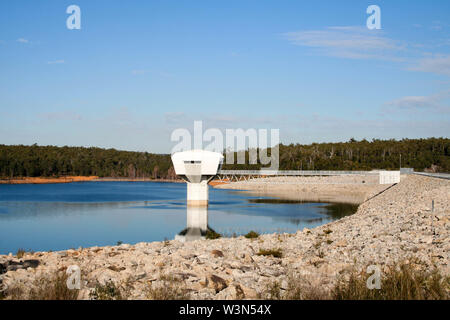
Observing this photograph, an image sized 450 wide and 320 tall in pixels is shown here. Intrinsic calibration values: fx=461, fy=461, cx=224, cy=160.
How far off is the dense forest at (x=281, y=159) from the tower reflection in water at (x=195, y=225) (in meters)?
71.3

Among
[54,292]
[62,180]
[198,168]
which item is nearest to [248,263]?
[54,292]

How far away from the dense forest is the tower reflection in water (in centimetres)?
7133

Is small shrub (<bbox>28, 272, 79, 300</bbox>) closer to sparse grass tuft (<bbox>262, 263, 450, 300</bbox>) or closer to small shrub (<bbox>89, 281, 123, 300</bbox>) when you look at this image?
small shrub (<bbox>89, 281, 123, 300</bbox>)

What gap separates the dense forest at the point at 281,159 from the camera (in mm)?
117438

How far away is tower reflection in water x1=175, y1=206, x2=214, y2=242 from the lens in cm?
3059

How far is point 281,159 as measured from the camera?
134000 mm

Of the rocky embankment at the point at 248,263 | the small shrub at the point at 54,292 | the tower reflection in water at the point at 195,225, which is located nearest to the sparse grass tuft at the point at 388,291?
the rocky embankment at the point at 248,263

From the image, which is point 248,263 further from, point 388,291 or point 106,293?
point 388,291

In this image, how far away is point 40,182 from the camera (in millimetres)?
126562

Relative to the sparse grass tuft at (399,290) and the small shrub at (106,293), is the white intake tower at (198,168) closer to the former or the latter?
the small shrub at (106,293)

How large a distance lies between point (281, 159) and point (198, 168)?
88.2m
